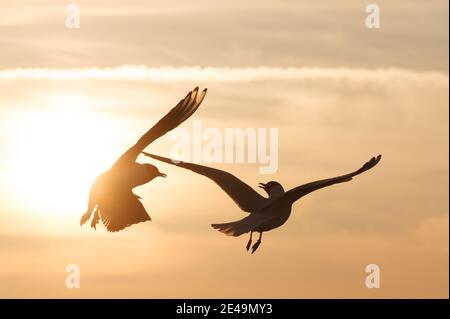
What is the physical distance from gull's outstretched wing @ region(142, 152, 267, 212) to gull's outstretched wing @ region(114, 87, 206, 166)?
2437mm

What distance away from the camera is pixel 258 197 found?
30.5m

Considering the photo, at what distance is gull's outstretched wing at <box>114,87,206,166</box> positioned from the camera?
26.9 m

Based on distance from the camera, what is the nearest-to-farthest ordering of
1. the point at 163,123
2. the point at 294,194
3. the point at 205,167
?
the point at 163,123, the point at 294,194, the point at 205,167

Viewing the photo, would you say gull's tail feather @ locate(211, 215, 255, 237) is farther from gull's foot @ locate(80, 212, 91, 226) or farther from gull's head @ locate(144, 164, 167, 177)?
gull's foot @ locate(80, 212, 91, 226)

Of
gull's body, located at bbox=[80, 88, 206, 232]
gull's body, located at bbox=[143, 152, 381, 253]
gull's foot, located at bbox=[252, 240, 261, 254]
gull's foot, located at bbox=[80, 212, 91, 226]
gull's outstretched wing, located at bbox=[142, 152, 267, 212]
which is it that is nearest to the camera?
gull's body, located at bbox=[80, 88, 206, 232]

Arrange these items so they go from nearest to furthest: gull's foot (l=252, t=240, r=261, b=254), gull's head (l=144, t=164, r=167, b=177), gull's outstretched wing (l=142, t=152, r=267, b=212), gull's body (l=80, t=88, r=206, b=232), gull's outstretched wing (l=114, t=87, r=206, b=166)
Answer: gull's outstretched wing (l=114, t=87, r=206, b=166) < gull's body (l=80, t=88, r=206, b=232) < gull's head (l=144, t=164, r=167, b=177) < gull's foot (l=252, t=240, r=261, b=254) < gull's outstretched wing (l=142, t=152, r=267, b=212)

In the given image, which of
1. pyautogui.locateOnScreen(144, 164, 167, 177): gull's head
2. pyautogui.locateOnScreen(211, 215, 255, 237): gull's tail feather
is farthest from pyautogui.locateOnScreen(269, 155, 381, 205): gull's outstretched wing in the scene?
pyautogui.locateOnScreen(144, 164, 167, 177): gull's head

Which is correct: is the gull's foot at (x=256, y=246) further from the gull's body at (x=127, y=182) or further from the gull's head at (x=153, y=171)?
the gull's head at (x=153, y=171)

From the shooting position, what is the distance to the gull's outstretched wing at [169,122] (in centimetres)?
2689

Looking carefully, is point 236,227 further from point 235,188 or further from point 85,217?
point 85,217
